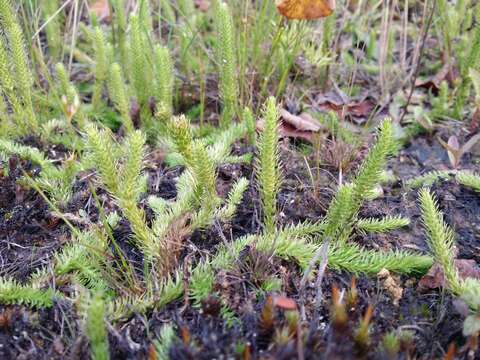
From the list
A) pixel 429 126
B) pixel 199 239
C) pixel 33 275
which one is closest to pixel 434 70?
pixel 429 126

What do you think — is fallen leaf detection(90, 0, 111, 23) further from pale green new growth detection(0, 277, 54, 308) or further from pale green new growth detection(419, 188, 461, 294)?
pale green new growth detection(419, 188, 461, 294)

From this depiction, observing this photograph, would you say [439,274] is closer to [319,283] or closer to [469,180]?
[319,283]

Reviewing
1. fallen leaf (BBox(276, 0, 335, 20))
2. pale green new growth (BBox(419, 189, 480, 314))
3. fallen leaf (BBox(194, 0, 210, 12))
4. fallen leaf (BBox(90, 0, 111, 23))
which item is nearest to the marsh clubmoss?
pale green new growth (BBox(419, 189, 480, 314))

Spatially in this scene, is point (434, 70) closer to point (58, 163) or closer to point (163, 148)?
point (163, 148)

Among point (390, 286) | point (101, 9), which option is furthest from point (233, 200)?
point (101, 9)

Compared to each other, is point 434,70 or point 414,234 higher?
point 434,70

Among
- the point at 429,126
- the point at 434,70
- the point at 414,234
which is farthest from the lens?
the point at 434,70

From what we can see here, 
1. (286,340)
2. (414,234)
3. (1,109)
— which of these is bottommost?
(414,234)
